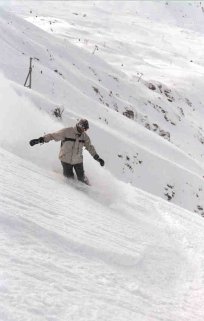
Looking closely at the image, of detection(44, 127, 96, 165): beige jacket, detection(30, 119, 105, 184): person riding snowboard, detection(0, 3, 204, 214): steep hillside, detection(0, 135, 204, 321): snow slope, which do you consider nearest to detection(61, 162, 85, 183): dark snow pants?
detection(30, 119, 105, 184): person riding snowboard

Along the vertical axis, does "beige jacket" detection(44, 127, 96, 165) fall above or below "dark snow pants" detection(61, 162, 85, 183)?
above

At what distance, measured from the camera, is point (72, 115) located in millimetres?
13844

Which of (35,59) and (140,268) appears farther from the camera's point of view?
(35,59)

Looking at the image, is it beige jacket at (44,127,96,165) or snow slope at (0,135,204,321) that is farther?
beige jacket at (44,127,96,165)

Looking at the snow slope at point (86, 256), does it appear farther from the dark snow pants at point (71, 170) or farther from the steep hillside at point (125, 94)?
the steep hillside at point (125, 94)

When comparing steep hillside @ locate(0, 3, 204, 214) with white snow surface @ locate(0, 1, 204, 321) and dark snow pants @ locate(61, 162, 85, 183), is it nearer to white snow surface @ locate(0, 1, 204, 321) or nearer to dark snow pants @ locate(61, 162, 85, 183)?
white snow surface @ locate(0, 1, 204, 321)

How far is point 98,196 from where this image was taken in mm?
8578

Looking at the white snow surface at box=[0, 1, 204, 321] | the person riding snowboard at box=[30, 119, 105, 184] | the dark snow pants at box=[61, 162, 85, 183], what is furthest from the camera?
the dark snow pants at box=[61, 162, 85, 183]

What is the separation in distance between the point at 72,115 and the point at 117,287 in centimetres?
966

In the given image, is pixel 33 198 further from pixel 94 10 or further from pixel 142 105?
pixel 94 10

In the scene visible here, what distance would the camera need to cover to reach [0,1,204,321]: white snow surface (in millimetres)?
4113

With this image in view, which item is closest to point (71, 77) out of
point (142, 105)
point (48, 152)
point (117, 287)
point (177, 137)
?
point (142, 105)

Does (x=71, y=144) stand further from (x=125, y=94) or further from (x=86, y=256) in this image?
(x=125, y=94)

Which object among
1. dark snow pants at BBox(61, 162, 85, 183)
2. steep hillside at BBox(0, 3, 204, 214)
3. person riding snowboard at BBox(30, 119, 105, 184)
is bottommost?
steep hillside at BBox(0, 3, 204, 214)
